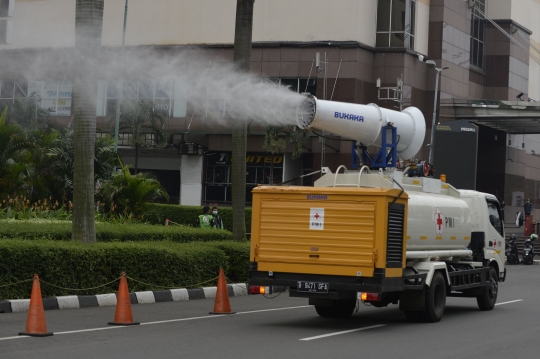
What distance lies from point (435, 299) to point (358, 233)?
248cm

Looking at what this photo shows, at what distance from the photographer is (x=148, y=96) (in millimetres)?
52625

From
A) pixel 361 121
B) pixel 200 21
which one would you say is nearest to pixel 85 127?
pixel 361 121

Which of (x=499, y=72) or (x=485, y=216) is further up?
(x=499, y=72)

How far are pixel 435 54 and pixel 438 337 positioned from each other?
4254 centimetres

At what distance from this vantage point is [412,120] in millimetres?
15938

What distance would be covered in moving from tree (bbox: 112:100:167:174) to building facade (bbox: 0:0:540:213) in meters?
1.17

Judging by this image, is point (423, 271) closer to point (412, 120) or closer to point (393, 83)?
point (412, 120)

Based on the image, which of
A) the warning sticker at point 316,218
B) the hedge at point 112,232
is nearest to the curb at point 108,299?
the hedge at point 112,232

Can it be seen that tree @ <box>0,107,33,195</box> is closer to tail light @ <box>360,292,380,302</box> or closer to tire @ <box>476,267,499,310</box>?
tire @ <box>476,267,499,310</box>

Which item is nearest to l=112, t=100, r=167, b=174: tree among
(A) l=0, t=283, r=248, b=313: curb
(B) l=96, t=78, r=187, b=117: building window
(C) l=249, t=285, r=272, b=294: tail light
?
(B) l=96, t=78, r=187, b=117: building window

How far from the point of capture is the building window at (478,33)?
5940 cm

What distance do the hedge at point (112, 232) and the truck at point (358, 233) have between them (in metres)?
5.73

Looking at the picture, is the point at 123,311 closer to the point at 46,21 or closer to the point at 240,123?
the point at 240,123

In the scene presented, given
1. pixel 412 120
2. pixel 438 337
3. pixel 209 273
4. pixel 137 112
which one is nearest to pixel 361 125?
pixel 412 120
